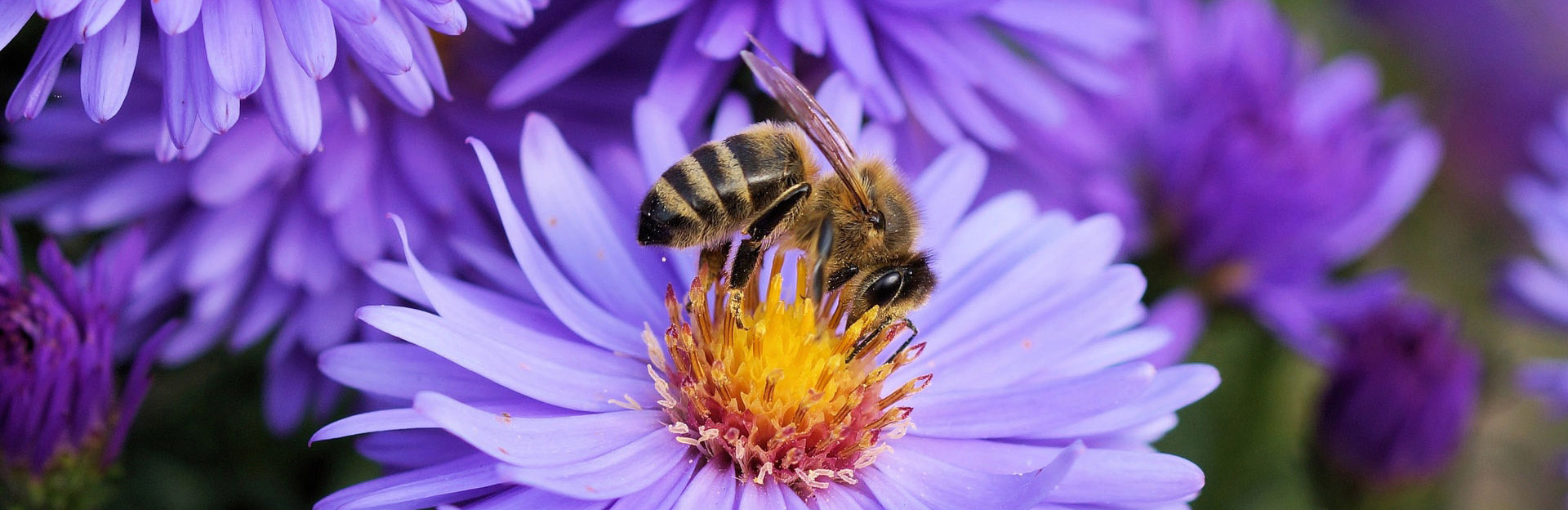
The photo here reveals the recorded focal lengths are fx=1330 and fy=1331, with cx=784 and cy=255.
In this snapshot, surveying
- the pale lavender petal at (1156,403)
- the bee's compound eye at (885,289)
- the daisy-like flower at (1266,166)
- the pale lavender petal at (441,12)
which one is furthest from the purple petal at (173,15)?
the daisy-like flower at (1266,166)

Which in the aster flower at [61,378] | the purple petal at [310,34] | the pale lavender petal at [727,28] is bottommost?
the aster flower at [61,378]

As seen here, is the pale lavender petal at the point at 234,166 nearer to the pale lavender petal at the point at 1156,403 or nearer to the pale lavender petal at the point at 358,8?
the pale lavender petal at the point at 358,8

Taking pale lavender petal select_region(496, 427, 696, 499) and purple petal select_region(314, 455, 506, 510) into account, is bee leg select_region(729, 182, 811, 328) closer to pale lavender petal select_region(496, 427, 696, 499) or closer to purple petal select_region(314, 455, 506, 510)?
pale lavender petal select_region(496, 427, 696, 499)

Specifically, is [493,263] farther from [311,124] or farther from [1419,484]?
[1419,484]

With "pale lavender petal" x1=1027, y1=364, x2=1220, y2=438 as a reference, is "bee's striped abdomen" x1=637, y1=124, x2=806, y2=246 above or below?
below

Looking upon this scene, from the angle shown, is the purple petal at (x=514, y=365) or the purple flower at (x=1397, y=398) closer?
the purple petal at (x=514, y=365)

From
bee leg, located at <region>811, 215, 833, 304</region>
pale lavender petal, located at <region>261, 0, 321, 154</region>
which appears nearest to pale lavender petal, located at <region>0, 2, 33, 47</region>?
pale lavender petal, located at <region>261, 0, 321, 154</region>

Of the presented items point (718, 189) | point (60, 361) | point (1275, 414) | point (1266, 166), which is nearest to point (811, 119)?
point (718, 189)
